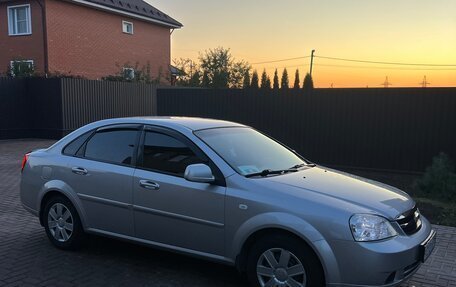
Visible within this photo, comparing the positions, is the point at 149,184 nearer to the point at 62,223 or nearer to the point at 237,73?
the point at 62,223

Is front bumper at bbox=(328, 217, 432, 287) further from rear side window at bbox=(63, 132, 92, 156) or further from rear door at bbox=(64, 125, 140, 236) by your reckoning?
rear side window at bbox=(63, 132, 92, 156)

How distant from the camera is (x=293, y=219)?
3.62m

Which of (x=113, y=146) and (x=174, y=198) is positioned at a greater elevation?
(x=113, y=146)

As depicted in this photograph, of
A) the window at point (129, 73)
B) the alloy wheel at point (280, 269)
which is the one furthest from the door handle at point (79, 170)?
the window at point (129, 73)

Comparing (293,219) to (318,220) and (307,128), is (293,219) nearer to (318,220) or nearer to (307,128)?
(318,220)

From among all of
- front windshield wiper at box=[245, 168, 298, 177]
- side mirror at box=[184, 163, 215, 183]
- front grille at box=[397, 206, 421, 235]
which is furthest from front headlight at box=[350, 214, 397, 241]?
side mirror at box=[184, 163, 215, 183]

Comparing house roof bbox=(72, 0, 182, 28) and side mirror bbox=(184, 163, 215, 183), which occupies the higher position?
house roof bbox=(72, 0, 182, 28)

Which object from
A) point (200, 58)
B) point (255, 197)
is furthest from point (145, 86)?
point (200, 58)

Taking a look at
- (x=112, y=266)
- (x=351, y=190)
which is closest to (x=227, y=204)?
(x=351, y=190)

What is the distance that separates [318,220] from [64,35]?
23903 millimetres

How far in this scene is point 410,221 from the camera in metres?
3.89

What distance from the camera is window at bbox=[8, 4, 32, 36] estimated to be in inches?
942

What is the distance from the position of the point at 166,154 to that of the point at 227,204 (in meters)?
0.94

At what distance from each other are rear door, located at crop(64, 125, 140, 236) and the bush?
6240 mm
